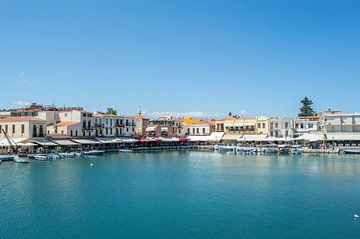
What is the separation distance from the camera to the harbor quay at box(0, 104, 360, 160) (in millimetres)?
57344

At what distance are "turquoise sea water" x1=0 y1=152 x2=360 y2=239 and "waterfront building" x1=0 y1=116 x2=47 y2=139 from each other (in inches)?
541

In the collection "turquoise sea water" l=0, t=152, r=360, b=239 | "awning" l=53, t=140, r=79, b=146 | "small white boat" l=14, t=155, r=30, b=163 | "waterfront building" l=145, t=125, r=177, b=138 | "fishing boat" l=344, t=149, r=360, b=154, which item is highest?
"waterfront building" l=145, t=125, r=177, b=138

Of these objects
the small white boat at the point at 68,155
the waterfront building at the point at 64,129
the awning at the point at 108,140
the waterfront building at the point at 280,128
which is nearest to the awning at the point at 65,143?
the waterfront building at the point at 64,129

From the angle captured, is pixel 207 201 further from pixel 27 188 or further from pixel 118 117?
pixel 118 117

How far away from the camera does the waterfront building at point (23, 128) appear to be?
185ft

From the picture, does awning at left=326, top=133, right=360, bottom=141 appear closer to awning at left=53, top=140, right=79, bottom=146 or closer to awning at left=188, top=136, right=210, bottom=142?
awning at left=188, top=136, right=210, bottom=142

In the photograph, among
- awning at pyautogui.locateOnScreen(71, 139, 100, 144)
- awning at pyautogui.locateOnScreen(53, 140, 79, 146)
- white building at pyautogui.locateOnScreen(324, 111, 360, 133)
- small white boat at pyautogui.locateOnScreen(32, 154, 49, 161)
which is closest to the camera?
small white boat at pyautogui.locateOnScreen(32, 154, 49, 161)

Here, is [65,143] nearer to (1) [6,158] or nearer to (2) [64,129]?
(2) [64,129]

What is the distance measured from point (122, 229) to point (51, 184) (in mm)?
14009

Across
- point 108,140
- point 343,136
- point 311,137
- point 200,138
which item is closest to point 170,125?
point 200,138

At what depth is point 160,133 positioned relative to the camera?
80062 millimetres

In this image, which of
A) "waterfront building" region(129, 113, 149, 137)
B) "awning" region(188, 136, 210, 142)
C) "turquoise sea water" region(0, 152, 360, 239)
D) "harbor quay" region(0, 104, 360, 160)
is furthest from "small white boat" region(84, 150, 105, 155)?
"awning" region(188, 136, 210, 142)

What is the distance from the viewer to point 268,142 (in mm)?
74125

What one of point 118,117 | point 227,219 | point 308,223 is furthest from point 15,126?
point 308,223
